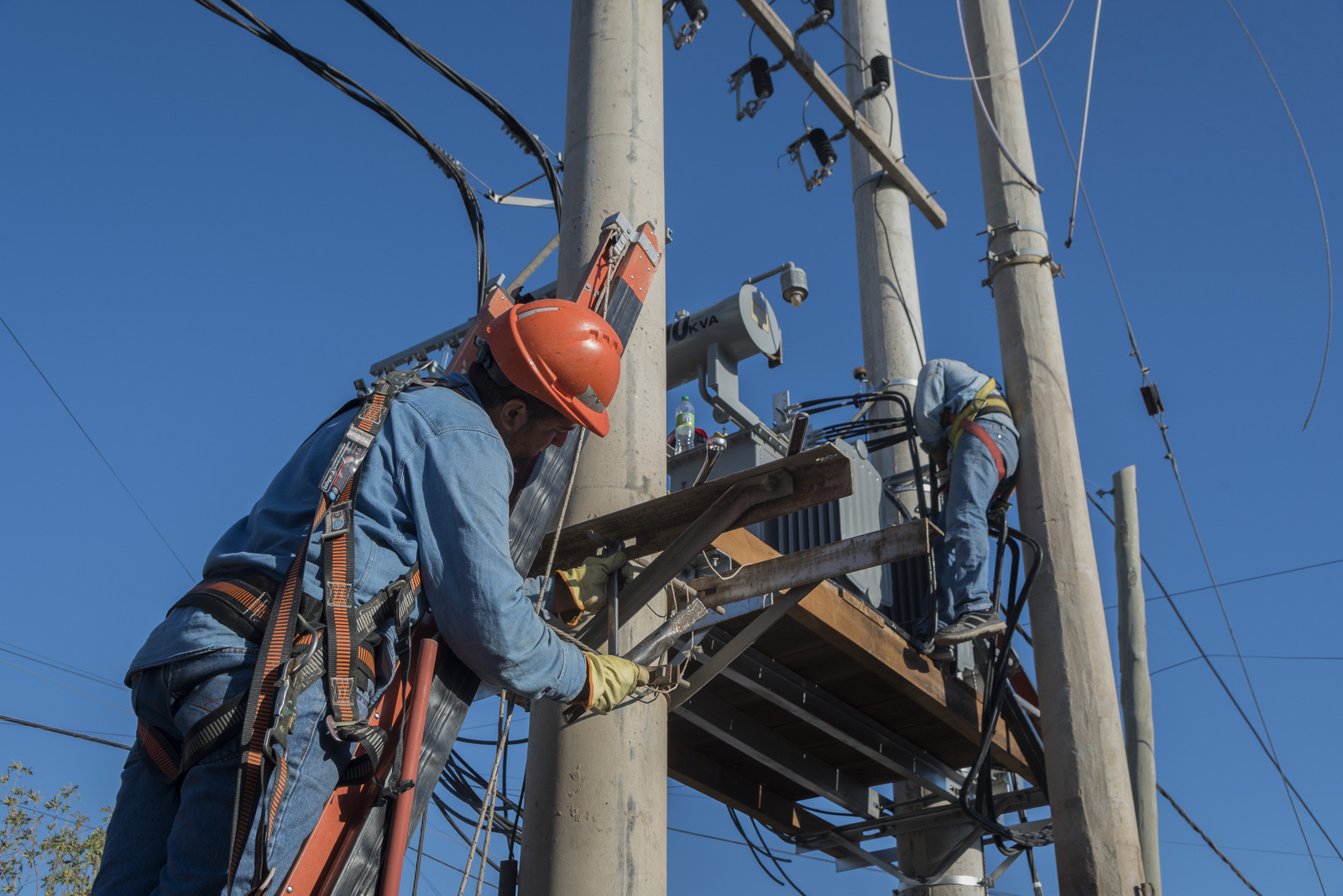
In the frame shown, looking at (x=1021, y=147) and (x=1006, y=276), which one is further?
(x=1021, y=147)

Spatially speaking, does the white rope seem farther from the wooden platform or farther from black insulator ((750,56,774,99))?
black insulator ((750,56,774,99))

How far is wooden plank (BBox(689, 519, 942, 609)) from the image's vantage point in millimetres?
3834

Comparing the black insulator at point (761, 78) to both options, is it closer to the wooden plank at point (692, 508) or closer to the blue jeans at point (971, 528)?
the blue jeans at point (971, 528)

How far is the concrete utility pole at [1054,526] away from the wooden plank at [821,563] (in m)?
2.03

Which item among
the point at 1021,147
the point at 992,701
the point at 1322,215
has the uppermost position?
the point at 1322,215

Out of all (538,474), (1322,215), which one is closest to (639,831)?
(538,474)

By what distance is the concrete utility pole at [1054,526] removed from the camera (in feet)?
17.4

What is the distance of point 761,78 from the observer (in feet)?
38.0

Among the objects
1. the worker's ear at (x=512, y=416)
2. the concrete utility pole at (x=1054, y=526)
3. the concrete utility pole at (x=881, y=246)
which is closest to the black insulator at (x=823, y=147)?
the concrete utility pole at (x=881, y=246)

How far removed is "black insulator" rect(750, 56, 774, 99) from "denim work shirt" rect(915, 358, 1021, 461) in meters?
5.36

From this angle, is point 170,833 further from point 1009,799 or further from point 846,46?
point 846,46

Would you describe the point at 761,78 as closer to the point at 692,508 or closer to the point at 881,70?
the point at 881,70

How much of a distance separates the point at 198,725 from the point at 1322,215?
8.94m

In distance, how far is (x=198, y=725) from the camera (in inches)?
97.7
